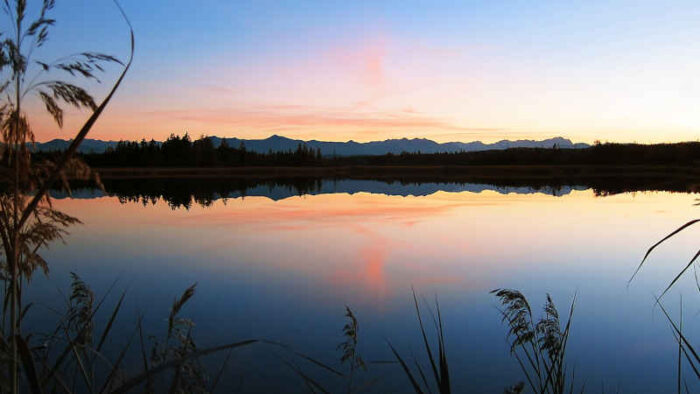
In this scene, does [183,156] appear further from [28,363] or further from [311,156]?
[28,363]

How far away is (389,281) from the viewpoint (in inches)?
325

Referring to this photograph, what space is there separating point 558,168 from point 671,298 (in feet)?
227

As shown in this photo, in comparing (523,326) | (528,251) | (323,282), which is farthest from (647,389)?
(528,251)

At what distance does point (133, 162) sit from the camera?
7950 centimetres

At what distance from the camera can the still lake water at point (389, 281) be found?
496 centimetres

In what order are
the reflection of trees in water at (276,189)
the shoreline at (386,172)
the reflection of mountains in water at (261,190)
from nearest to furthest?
1. the reflection of trees in water at (276,189)
2. the reflection of mountains in water at (261,190)
3. the shoreline at (386,172)

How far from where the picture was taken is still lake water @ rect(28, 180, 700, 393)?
195 inches

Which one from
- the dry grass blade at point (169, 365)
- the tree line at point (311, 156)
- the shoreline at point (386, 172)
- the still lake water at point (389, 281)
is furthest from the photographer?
the tree line at point (311, 156)

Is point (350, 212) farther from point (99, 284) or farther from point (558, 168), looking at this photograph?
point (558, 168)

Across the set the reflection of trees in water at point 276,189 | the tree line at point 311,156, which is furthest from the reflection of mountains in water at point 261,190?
the tree line at point 311,156

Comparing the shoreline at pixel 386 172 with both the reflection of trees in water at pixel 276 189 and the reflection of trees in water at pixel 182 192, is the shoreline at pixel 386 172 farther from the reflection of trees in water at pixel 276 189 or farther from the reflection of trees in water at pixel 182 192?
the reflection of trees in water at pixel 182 192

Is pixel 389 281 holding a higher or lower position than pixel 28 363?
lower

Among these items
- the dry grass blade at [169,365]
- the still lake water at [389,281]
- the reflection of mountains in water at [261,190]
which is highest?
the dry grass blade at [169,365]

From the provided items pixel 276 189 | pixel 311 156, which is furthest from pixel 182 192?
pixel 311 156
